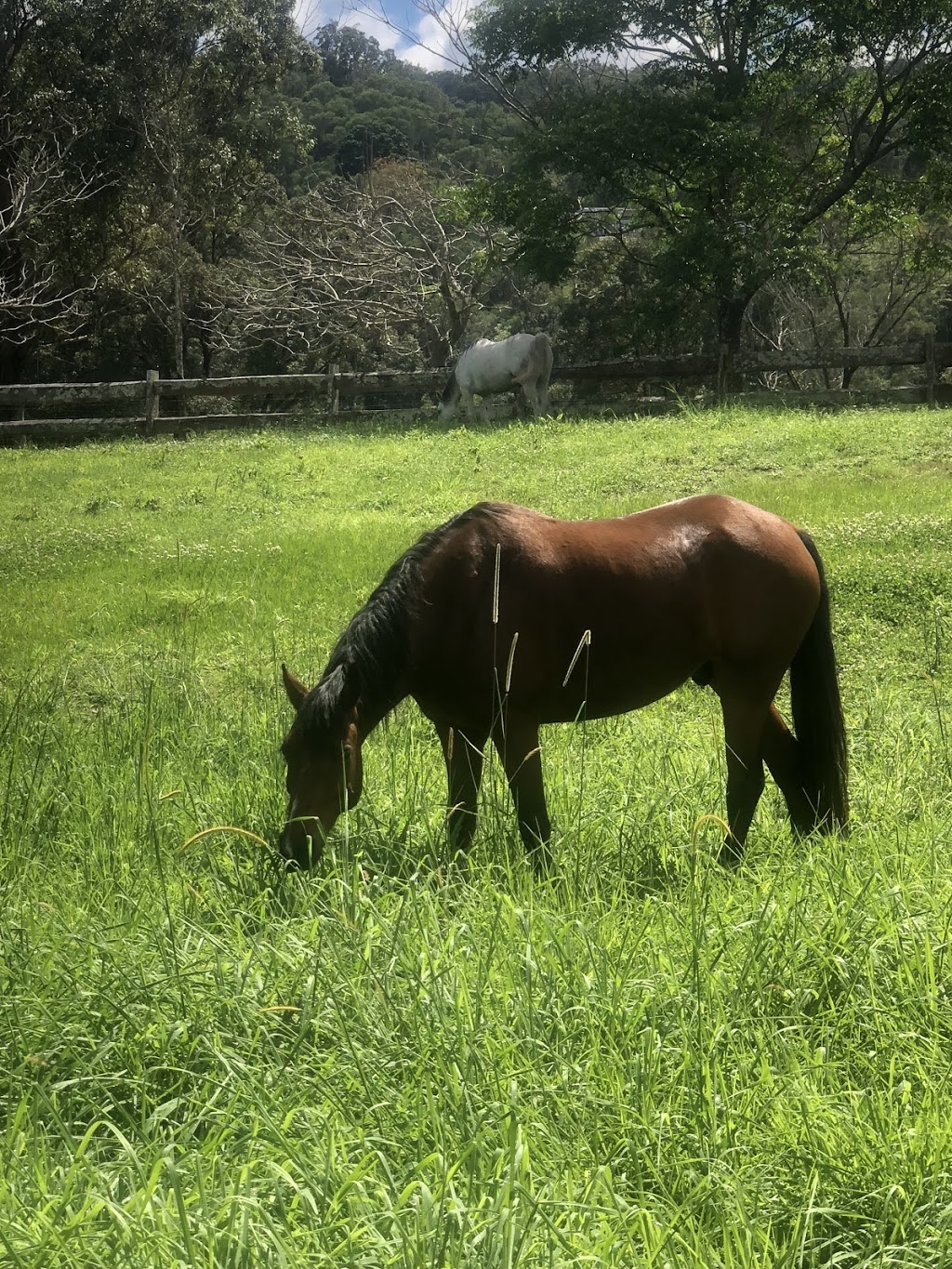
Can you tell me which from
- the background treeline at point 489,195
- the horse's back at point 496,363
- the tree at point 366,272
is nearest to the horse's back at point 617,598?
the horse's back at point 496,363

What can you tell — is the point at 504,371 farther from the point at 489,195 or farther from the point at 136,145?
the point at 136,145

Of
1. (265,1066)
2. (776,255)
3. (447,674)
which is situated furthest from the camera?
(776,255)

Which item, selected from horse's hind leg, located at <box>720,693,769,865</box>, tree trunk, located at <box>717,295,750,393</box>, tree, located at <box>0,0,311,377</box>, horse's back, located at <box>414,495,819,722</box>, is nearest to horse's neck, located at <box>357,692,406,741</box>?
horse's back, located at <box>414,495,819,722</box>

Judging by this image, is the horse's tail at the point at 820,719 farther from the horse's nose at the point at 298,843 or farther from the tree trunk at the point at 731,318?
the tree trunk at the point at 731,318

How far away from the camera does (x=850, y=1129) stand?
199cm

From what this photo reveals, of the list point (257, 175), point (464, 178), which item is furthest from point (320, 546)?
point (464, 178)

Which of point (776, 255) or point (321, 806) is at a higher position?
point (776, 255)

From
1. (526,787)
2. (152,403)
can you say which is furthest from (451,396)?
(526,787)

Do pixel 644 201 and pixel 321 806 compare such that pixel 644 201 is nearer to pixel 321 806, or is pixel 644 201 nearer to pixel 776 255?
pixel 776 255

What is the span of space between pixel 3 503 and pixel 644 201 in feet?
48.6

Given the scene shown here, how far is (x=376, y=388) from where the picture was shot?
2048 centimetres

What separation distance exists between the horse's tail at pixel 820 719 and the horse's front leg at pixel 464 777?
4.09 ft

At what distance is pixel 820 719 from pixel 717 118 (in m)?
19.8

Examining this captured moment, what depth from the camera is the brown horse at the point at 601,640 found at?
11.8ft
